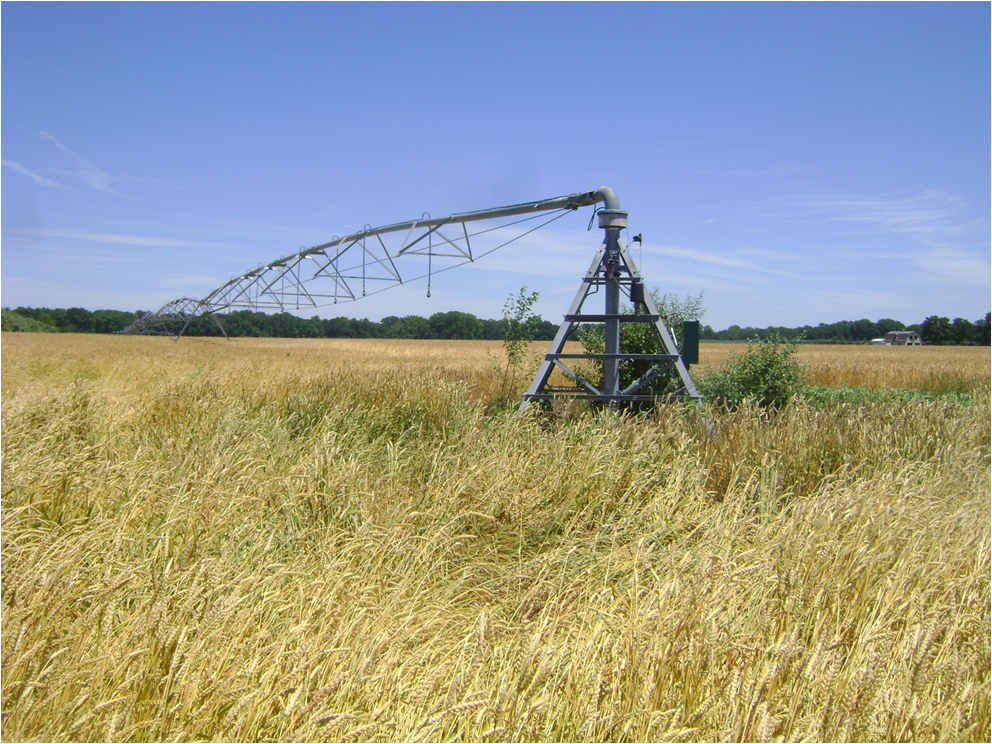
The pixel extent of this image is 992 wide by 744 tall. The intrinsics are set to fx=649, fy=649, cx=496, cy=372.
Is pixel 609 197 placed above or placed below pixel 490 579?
above

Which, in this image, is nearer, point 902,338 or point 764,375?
point 764,375

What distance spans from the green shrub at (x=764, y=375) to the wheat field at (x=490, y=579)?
347 cm

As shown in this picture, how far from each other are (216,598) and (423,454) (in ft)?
11.1

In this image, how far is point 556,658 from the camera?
233cm

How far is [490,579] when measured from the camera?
4031 millimetres

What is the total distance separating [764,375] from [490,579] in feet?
26.6

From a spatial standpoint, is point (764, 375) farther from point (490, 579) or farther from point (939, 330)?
point (939, 330)

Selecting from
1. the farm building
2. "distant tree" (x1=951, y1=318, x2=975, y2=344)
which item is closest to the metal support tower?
"distant tree" (x1=951, y1=318, x2=975, y2=344)

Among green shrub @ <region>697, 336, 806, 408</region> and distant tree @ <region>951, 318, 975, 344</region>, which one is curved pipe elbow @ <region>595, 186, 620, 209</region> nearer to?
green shrub @ <region>697, 336, 806, 408</region>

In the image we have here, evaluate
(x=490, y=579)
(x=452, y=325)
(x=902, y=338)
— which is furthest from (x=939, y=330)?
(x=490, y=579)

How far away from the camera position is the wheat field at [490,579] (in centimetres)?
213

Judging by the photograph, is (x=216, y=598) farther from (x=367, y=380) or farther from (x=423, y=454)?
(x=367, y=380)

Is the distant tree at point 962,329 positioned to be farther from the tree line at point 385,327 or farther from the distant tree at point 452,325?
the distant tree at point 452,325

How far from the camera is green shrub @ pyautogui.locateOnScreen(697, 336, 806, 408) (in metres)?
10.6
